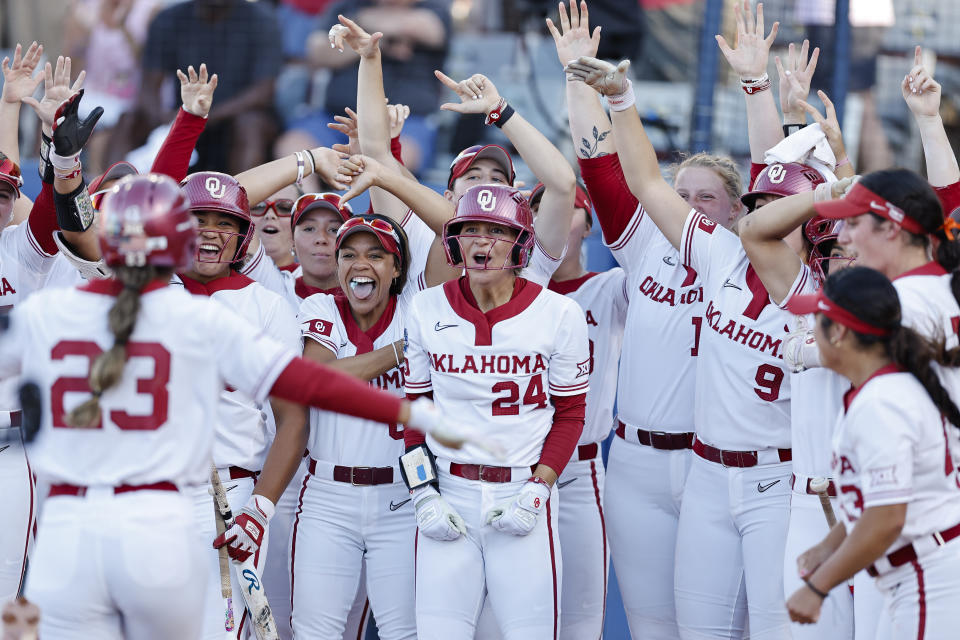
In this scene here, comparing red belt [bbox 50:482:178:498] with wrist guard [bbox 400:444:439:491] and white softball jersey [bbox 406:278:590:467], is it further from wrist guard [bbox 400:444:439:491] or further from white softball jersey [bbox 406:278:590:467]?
white softball jersey [bbox 406:278:590:467]

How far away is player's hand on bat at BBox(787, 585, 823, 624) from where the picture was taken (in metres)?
2.90

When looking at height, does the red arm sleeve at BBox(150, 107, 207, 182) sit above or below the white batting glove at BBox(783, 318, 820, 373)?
above

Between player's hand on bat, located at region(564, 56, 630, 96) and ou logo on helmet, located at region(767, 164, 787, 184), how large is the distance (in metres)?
0.67

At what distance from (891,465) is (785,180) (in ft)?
5.10

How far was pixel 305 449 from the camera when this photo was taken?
444 centimetres

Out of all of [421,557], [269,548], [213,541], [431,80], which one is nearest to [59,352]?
[213,541]

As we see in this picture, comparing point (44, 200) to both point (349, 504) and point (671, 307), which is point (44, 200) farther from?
point (671, 307)

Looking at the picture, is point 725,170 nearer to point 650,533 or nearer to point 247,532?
point 650,533

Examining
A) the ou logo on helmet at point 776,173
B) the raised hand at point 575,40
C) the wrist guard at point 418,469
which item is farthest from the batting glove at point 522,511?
the raised hand at point 575,40

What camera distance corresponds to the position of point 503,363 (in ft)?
13.1

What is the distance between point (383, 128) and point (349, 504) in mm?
1642

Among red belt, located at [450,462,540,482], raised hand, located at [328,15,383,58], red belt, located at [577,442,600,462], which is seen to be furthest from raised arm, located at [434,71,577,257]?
red belt, located at [450,462,540,482]

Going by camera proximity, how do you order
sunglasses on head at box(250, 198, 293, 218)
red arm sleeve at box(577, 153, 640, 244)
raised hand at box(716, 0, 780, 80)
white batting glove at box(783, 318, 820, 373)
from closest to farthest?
1. white batting glove at box(783, 318, 820, 373)
2. red arm sleeve at box(577, 153, 640, 244)
3. raised hand at box(716, 0, 780, 80)
4. sunglasses on head at box(250, 198, 293, 218)

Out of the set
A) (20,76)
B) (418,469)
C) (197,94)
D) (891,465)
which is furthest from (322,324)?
(891,465)
